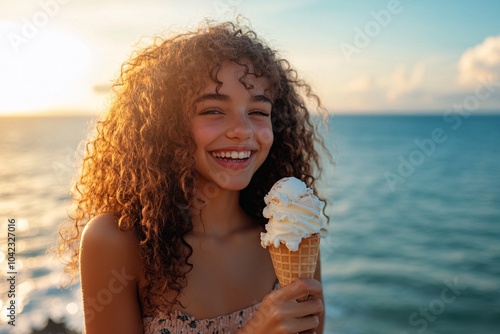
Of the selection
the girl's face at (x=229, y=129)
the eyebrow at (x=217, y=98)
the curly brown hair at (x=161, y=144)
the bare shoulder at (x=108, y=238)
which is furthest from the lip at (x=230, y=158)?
the bare shoulder at (x=108, y=238)

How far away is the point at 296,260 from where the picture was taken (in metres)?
2.83

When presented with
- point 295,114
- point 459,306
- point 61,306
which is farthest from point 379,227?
point 295,114

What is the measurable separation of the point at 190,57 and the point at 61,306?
320 inches

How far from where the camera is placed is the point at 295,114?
12.2 ft

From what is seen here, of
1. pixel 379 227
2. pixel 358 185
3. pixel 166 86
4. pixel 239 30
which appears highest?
pixel 358 185

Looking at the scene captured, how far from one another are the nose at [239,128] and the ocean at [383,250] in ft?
4.04

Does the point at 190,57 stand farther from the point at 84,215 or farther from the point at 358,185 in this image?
the point at 358,185

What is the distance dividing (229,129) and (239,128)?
0.17 feet

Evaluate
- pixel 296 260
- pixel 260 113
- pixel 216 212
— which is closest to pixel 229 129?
pixel 260 113

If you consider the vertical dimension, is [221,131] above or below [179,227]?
above

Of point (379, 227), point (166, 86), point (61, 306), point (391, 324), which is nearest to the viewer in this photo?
point (166, 86)

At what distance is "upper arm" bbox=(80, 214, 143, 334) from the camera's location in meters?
2.81

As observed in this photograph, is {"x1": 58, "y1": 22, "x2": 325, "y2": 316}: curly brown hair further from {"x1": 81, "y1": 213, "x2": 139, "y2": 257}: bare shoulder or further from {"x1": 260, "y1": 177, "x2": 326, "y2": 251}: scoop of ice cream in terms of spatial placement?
{"x1": 260, "y1": 177, "x2": 326, "y2": 251}: scoop of ice cream

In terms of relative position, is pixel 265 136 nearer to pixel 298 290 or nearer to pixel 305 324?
pixel 298 290
